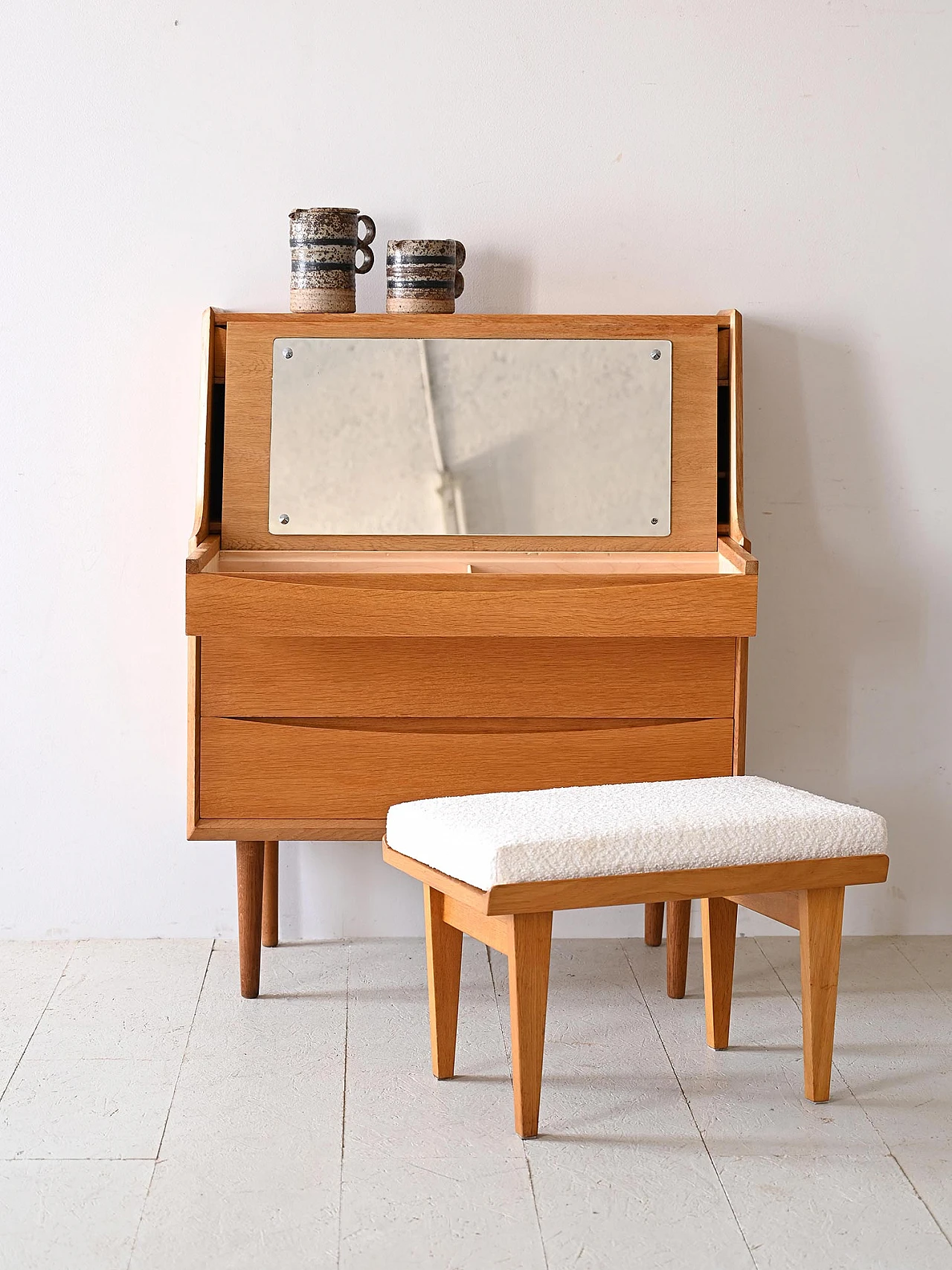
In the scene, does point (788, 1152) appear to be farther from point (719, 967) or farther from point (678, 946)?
point (678, 946)

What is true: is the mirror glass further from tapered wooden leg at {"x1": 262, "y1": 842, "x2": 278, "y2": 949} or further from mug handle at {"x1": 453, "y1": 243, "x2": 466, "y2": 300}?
tapered wooden leg at {"x1": 262, "y1": 842, "x2": 278, "y2": 949}

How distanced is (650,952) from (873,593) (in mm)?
884

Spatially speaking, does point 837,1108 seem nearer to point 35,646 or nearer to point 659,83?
point 35,646

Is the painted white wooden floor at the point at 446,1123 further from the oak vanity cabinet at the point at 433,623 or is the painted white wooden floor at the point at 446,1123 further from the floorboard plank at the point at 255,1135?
the oak vanity cabinet at the point at 433,623

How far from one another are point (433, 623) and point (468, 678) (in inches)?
5.7

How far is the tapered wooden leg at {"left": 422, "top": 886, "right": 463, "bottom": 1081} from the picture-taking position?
2047mm

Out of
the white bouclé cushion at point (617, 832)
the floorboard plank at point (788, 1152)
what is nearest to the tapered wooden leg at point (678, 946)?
the floorboard plank at point (788, 1152)

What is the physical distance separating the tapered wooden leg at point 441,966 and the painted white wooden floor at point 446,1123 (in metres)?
0.09

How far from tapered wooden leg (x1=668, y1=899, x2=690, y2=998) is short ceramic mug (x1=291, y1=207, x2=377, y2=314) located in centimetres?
129

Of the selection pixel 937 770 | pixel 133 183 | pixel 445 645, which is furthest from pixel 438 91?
pixel 937 770

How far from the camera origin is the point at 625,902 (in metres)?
1.86

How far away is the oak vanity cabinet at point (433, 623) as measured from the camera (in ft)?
7.39

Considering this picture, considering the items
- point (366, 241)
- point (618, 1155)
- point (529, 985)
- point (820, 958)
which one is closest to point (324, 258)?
point (366, 241)

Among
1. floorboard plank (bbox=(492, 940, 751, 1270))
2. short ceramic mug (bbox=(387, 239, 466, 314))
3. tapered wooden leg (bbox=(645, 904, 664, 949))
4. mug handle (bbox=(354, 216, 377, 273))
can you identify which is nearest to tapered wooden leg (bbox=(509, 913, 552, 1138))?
floorboard plank (bbox=(492, 940, 751, 1270))
